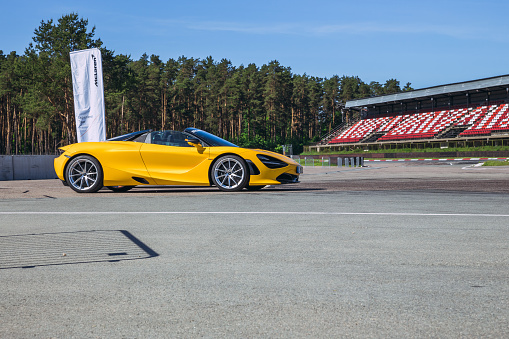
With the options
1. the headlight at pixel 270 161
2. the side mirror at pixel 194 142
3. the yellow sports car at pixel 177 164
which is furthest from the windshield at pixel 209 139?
the headlight at pixel 270 161

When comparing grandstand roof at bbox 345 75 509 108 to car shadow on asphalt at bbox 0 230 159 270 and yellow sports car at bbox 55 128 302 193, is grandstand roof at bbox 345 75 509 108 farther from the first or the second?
car shadow on asphalt at bbox 0 230 159 270

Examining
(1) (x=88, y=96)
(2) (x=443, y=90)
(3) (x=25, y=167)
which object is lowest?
(3) (x=25, y=167)

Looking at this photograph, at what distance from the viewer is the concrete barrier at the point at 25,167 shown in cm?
2195

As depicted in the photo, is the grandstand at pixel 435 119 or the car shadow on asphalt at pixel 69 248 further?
the grandstand at pixel 435 119

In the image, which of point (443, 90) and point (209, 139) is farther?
point (443, 90)

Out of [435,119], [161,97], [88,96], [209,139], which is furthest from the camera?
[161,97]

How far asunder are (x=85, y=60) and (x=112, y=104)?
61.7 meters

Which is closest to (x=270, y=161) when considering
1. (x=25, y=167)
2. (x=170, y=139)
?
(x=170, y=139)

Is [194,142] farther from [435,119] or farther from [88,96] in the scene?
[435,119]

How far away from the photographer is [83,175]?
10.7 metres

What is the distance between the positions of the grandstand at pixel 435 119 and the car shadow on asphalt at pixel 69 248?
4589 centimetres

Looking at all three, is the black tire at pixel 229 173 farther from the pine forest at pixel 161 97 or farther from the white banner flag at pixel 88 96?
the pine forest at pixel 161 97

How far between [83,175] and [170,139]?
6.66 ft

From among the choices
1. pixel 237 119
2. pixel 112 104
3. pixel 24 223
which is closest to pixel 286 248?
pixel 24 223
